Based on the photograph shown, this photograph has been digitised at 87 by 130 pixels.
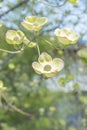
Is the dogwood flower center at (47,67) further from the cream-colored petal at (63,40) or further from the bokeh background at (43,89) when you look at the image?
the bokeh background at (43,89)

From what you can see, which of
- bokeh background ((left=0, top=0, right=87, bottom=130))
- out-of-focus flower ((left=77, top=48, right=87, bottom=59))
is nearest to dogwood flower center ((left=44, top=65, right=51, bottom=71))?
out-of-focus flower ((left=77, top=48, right=87, bottom=59))

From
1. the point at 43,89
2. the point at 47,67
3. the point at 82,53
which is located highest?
the point at 47,67

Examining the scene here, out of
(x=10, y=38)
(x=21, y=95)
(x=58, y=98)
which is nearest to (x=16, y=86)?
(x=21, y=95)

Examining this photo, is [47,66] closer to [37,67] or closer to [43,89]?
[37,67]

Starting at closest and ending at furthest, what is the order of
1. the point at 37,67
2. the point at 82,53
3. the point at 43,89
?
1. the point at 37,67
2. the point at 82,53
3. the point at 43,89

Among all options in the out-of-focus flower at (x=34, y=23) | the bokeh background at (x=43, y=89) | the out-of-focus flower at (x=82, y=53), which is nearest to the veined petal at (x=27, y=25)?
the out-of-focus flower at (x=34, y=23)

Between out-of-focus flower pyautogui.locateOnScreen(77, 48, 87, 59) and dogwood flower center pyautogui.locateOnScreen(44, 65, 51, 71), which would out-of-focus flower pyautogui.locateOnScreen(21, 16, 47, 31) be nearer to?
dogwood flower center pyautogui.locateOnScreen(44, 65, 51, 71)

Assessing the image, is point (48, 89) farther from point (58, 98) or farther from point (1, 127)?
point (1, 127)

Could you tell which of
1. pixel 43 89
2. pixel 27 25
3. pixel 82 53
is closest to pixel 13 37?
pixel 27 25
